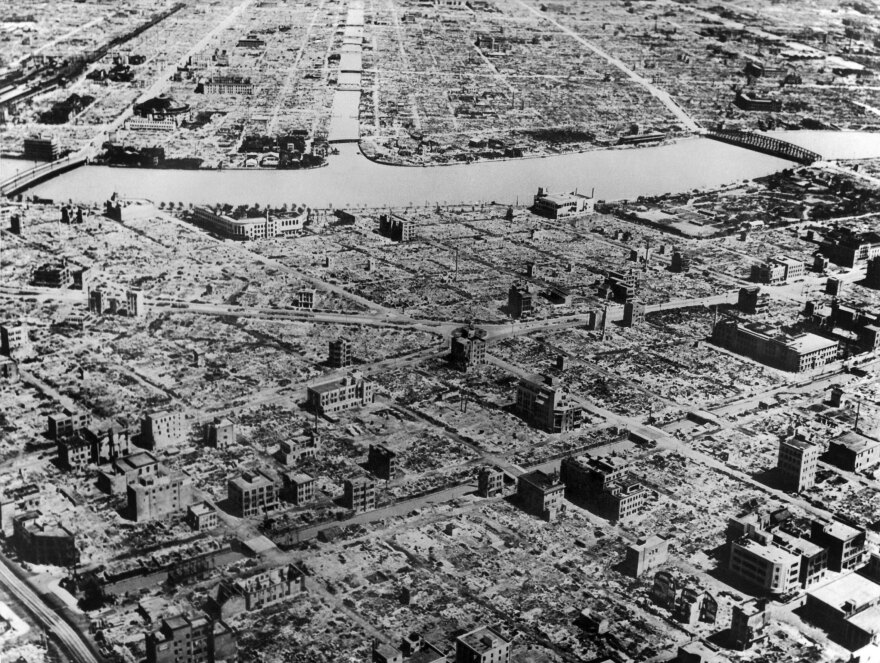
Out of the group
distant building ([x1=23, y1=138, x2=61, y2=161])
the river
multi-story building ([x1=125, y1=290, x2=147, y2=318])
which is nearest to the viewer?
multi-story building ([x1=125, y1=290, x2=147, y2=318])

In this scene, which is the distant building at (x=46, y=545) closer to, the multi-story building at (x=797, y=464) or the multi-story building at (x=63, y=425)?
the multi-story building at (x=63, y=425)

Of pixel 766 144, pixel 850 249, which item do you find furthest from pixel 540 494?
pixel 766 144

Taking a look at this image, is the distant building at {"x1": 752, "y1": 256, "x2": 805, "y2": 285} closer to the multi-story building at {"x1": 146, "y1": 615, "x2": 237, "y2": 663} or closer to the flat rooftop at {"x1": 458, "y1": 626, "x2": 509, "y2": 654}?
the flat rooftop at {"x1": 458, "y1": 626, "x2": 509, "y2": 654}

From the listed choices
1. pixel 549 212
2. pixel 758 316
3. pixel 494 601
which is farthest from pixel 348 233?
pixel 494 601

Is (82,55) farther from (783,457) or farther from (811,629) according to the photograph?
(811,629)

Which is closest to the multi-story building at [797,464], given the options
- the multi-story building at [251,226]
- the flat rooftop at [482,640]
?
the flat rooftop at [482,640]

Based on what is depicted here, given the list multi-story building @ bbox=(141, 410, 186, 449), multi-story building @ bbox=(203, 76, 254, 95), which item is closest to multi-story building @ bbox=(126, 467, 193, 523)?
multi-story building @ bbox=(141, 410, 186, 449)

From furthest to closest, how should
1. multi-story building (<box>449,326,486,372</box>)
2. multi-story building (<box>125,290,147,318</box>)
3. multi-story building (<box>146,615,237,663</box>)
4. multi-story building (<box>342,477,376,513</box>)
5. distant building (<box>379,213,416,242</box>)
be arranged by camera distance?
distant building (<box>379,213,416,242</box>) → multi-story building (<box>125,290,147,318</box>) → multi-story building (<box>449,326,486,372</box>) → multi-story building (<box>342,477,376,513</box>) → multi-story building (<box>146,615,237,663</box>)
